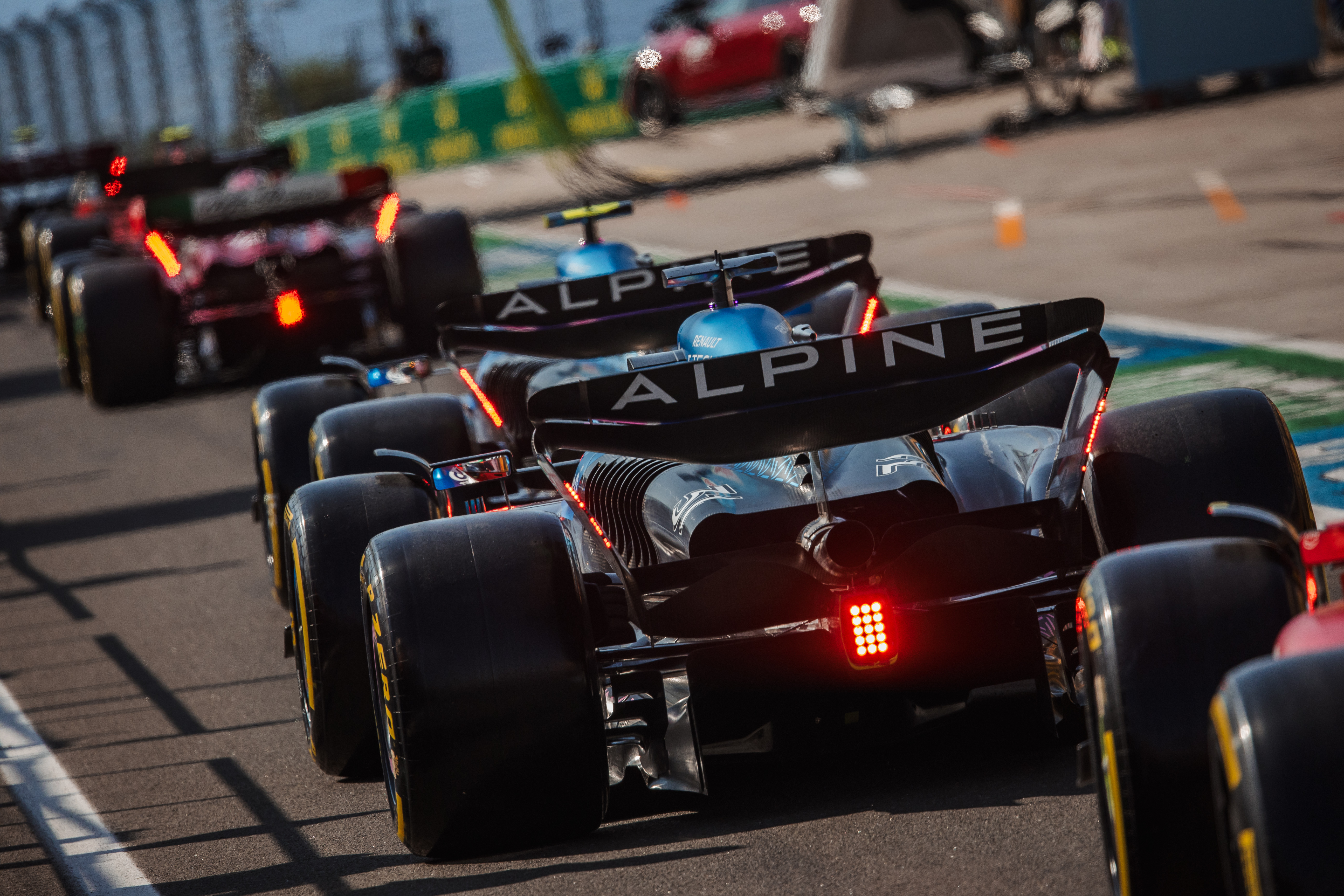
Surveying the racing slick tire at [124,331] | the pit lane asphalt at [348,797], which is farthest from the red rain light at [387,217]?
the pit lane asphalt at [348,797]

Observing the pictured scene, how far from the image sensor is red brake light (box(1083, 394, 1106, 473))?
14.0 feet

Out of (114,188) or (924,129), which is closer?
(114,188)

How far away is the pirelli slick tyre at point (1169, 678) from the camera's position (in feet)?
10.1

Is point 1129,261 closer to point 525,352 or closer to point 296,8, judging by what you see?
point 525,352

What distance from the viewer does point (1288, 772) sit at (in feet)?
8.38

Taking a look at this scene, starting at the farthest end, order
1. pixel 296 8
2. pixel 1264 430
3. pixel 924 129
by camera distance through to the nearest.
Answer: pixel 296 8 → pixel 924 129 → pixel 1264 430

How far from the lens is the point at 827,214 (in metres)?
17.2

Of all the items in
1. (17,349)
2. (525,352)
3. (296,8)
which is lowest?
(17,349)

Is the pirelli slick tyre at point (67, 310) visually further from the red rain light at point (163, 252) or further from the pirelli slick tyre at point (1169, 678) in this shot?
the pirelli slick tyre at point (1169, 678)

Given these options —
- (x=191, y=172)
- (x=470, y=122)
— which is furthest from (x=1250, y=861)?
(x=470, y=122)

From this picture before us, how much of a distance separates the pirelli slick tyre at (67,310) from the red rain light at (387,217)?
2.03 m

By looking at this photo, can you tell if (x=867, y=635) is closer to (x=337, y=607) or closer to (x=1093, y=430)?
(x=1093, y=430)

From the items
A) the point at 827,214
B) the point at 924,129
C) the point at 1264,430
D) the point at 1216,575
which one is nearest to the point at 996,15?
the point at 924,129

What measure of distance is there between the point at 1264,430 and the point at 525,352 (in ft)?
9.19
